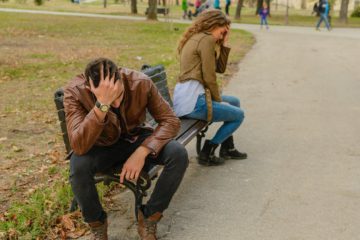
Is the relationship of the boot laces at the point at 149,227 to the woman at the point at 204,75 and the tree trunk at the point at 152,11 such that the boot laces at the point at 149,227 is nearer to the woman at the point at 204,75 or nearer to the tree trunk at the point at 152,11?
the woman at the point at 204,75

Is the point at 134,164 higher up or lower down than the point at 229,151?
higher up

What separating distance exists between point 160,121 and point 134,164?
0.40 meters

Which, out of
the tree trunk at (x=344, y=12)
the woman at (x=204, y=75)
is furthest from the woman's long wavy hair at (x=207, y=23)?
the tree trunk at (x=344, y=12)

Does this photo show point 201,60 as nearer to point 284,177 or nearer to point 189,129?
point 189,129

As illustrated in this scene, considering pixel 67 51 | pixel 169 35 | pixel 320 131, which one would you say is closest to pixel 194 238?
pixel 320 131

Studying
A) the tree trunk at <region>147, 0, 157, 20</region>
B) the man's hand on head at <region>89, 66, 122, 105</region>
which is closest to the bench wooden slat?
the man's hand on head at <region>89, 66, 122, 105</region>

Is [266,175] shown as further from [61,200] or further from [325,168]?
[61,200]

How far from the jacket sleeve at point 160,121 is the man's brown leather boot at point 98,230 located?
0.57 m

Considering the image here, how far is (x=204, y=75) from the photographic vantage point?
4.94 m

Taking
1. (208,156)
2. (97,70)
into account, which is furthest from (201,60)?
(97,70)

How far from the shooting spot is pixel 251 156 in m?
5.60

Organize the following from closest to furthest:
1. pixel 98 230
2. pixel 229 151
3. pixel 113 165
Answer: pixel 98 230 < pixel 113 165 < pixel 229 151

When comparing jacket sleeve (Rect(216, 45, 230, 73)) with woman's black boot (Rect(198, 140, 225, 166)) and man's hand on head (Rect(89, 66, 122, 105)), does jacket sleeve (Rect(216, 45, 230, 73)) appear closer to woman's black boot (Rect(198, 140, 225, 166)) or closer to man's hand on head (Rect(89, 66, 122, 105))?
woman's black boot (Rect(198, 140, 225, 166))

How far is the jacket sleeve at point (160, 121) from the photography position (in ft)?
11.6
